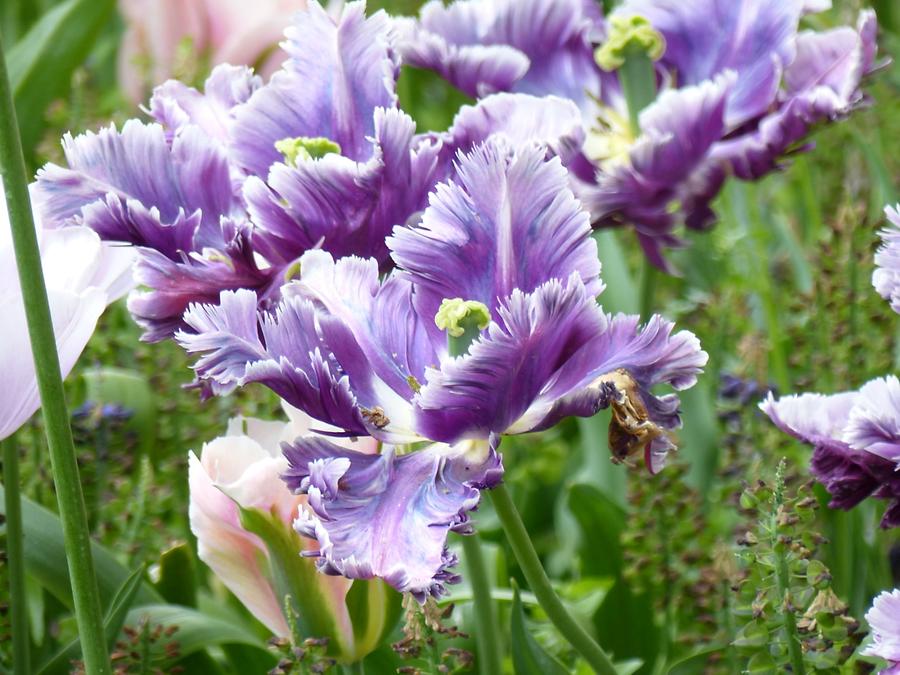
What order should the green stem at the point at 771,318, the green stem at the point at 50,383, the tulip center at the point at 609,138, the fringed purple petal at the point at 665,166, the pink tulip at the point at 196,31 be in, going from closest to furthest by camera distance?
the green stem at the point at 50,383 → the fringed purple petal at the point at 665,166 → the tulip center at the point at 609,138 → the green stem at the point at 771,318 → the pink tulip at the point at 196,31

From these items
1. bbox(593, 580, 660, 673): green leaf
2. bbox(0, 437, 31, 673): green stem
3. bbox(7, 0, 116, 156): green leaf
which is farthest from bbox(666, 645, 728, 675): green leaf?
bbox(7, 0, 116, 156): green leaf

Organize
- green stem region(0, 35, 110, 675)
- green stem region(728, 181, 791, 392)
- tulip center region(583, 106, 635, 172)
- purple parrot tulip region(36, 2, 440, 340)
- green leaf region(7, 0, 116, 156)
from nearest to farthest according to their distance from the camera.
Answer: green stem region(0, 35, 110, 675)
purple parrot tulip region(36, 2, 440, 340)
tulip center region(583, 106, 635, 172)
green stem region(728, 181, 791, 392)
green leaf region(7, 0, 116, 156)

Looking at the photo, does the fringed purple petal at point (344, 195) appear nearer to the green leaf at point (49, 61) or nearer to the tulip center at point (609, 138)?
the tulip center at point (609, 138)

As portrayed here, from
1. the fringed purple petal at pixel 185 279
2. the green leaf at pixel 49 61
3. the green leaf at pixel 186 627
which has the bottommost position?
the green leaf at pixel 186 627

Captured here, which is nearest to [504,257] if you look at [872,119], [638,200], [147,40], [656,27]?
[638,200]

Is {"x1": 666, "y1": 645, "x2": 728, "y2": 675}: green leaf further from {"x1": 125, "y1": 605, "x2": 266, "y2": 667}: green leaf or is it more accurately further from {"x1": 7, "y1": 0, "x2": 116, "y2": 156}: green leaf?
{"x1": 7, "y1": 0, "x2": 116, "y2": 156}: green leaf

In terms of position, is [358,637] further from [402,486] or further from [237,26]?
[237,26]

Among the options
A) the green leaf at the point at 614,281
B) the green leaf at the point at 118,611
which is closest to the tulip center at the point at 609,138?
the green leaf at the point at 614,281

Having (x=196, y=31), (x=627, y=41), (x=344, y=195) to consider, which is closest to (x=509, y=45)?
(x=627, y=41)
